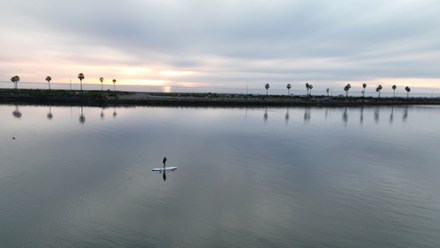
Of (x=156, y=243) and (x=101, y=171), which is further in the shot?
(x=101, y=171)

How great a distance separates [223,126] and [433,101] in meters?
158

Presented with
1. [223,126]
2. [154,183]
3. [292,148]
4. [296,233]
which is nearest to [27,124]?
Result: [223,126]

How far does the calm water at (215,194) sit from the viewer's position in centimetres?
1648

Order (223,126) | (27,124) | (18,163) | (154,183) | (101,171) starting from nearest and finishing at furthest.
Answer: (154,183) → (101,171) → (18,163) → (27,124) → (223,126)

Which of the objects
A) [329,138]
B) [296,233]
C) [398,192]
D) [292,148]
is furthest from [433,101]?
[296,233]

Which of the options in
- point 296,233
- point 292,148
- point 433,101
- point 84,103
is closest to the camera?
point 296,233

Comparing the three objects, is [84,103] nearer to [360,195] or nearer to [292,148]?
[292,148]

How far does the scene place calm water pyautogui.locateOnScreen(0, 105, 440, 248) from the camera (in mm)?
16484

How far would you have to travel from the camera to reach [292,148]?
1570 inches

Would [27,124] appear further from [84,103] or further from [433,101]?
[433,101]

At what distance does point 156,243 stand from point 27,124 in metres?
49.7

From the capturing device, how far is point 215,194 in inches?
879

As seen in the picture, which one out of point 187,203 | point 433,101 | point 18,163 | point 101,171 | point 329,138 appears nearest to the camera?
point 187,203

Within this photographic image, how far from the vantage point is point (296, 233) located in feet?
55.7
